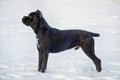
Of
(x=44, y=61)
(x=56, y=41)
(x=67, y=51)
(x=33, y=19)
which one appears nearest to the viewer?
(x=33, y=19)

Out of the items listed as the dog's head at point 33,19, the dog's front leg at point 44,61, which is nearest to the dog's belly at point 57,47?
the dog's front leg at point 44,61

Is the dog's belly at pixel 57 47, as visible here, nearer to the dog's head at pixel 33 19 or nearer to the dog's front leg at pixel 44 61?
the dog's front leg at pixel 44 61

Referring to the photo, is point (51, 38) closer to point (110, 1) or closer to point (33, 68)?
point (33, 68)

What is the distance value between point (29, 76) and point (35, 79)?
0.22 metres

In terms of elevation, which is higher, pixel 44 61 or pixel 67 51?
pixel 44 61

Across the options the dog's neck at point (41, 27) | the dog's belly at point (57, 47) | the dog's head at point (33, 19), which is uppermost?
the dog's head at point (33, 19)

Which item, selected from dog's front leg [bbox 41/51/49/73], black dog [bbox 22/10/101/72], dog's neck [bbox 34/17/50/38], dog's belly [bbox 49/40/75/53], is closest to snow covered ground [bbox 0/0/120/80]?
dog's front leg [bbox 41/51/49/73]

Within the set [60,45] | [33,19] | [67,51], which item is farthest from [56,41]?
[67,51]

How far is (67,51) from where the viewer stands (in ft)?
33.9

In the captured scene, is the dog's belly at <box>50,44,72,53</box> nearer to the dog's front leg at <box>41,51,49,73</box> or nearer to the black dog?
the black dog

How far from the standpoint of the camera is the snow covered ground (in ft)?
26.8

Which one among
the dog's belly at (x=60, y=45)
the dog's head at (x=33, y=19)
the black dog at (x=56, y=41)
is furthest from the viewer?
the dog's belly at (x=60, y=45)

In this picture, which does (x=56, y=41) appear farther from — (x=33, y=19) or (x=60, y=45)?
(x=33, y=19)

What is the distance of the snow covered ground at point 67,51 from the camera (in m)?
8.18
